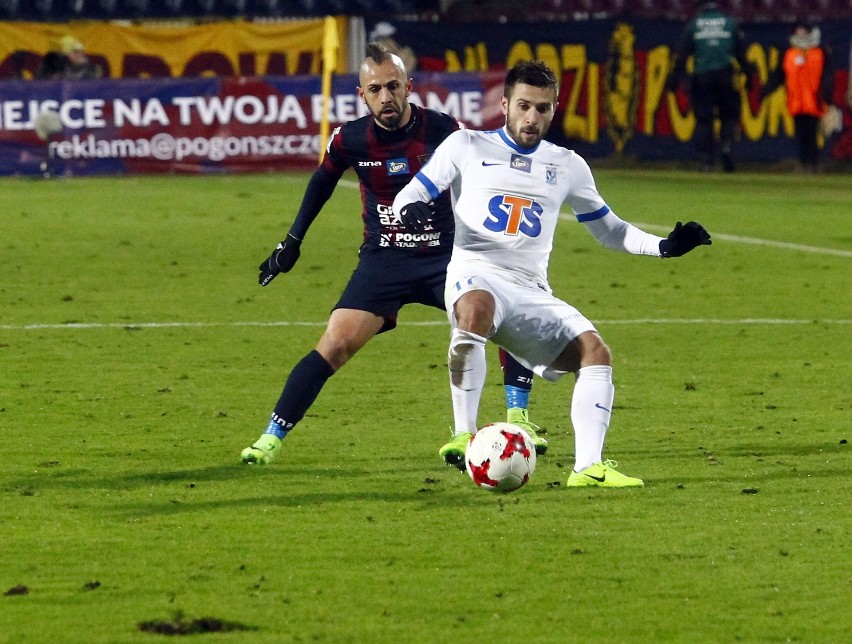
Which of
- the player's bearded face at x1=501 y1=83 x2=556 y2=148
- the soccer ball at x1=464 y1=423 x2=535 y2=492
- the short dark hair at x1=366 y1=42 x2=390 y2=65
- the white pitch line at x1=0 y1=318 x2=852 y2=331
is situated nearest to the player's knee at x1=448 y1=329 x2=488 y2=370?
the soccer ball at x1=464 y1=423 x2=535 y2=492

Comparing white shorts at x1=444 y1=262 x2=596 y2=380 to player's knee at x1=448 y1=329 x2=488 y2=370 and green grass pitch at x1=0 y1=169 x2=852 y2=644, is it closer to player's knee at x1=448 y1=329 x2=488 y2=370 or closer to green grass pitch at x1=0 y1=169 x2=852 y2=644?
player's knee at x1=448 y1=329 x2=488 y2=370

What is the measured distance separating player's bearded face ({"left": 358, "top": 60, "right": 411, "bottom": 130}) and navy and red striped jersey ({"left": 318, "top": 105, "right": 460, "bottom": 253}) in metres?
0.09

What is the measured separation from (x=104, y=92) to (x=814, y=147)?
1064cm

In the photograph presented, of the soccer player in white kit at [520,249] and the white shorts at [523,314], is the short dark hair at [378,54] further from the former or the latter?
the white shorts at [523,314]

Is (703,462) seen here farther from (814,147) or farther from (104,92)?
(814,147)

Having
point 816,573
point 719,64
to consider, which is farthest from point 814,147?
point 816,573

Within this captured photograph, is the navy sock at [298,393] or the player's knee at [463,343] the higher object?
the player's knee at [463,343]

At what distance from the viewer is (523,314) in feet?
23.9

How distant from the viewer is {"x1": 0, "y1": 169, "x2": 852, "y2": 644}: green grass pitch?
17.7 ft

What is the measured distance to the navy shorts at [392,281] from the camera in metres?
7.88

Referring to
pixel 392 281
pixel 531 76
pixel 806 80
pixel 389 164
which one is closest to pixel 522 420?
pixel 392 281

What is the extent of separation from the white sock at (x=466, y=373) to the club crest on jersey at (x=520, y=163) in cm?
76

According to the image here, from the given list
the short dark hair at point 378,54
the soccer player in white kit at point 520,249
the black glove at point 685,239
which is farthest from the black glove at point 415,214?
the black glove at point 685,239

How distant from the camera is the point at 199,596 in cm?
551
